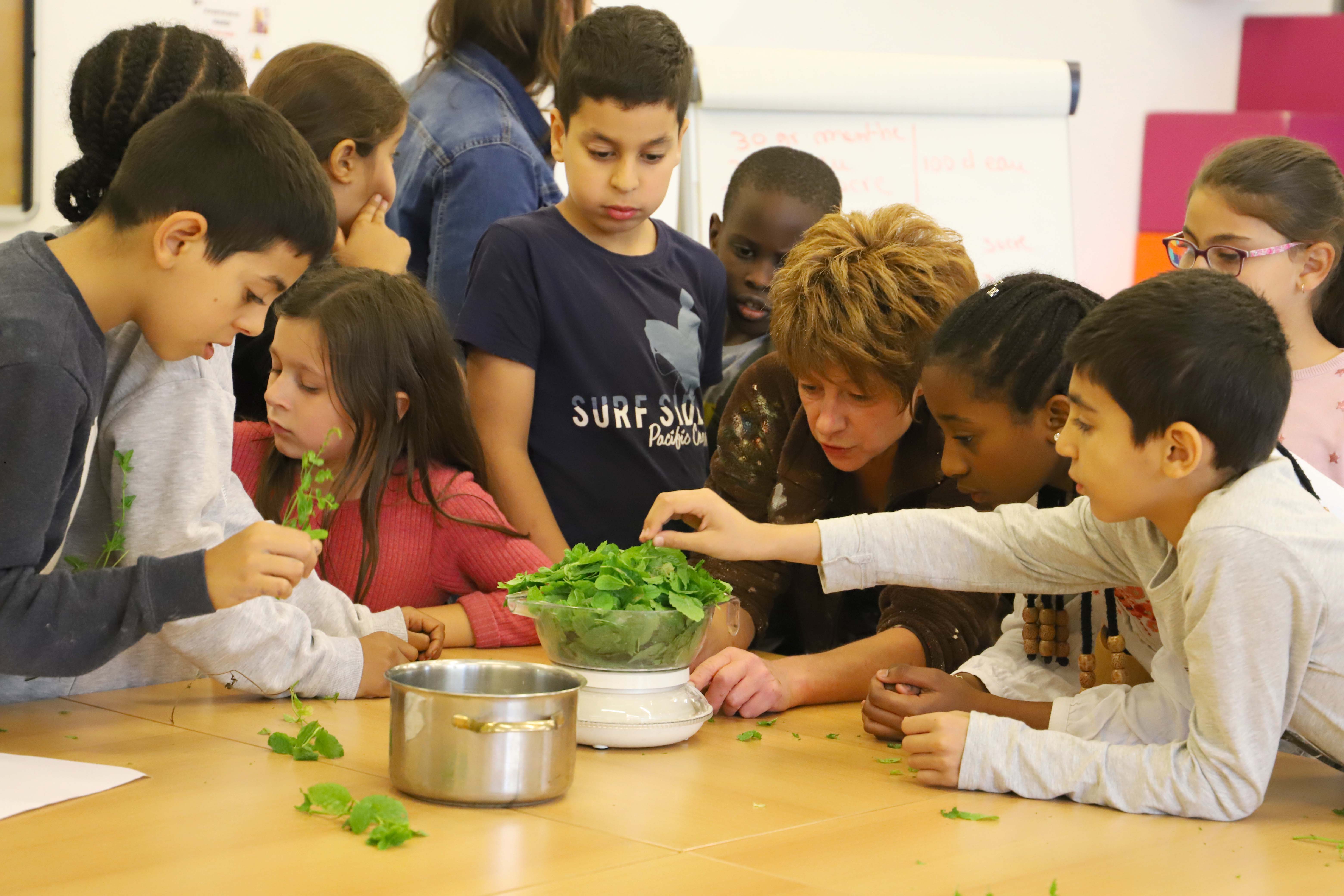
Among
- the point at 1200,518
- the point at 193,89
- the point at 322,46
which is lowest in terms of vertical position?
the point at 1200,518

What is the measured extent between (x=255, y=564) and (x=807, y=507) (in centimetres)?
95

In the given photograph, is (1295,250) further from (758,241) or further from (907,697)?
(907,697)

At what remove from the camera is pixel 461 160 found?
265 cm

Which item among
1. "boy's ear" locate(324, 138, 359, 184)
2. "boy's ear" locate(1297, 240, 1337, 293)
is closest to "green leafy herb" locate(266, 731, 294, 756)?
"boy's ear" locate(324, 138, 359, 184)

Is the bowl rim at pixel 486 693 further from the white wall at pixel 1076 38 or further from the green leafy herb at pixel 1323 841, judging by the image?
the white wall at pixel 1076 38

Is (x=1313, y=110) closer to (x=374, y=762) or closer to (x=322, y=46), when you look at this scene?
(x=322, y=46)

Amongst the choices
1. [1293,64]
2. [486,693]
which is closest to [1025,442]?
[486,693]

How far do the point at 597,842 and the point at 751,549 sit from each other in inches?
21.2

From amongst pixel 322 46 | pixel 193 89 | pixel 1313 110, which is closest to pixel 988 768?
pixel 193 89

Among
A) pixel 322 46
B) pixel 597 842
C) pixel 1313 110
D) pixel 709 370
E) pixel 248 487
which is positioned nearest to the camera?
pixel 597 842

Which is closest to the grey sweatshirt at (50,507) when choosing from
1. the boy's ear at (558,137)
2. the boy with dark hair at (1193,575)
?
the boy with dark hair at (1193,575)

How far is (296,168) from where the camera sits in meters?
1.41

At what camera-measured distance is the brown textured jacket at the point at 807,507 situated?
1772 millimetres

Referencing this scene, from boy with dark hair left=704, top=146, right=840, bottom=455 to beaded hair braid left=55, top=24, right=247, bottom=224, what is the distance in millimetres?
1305
